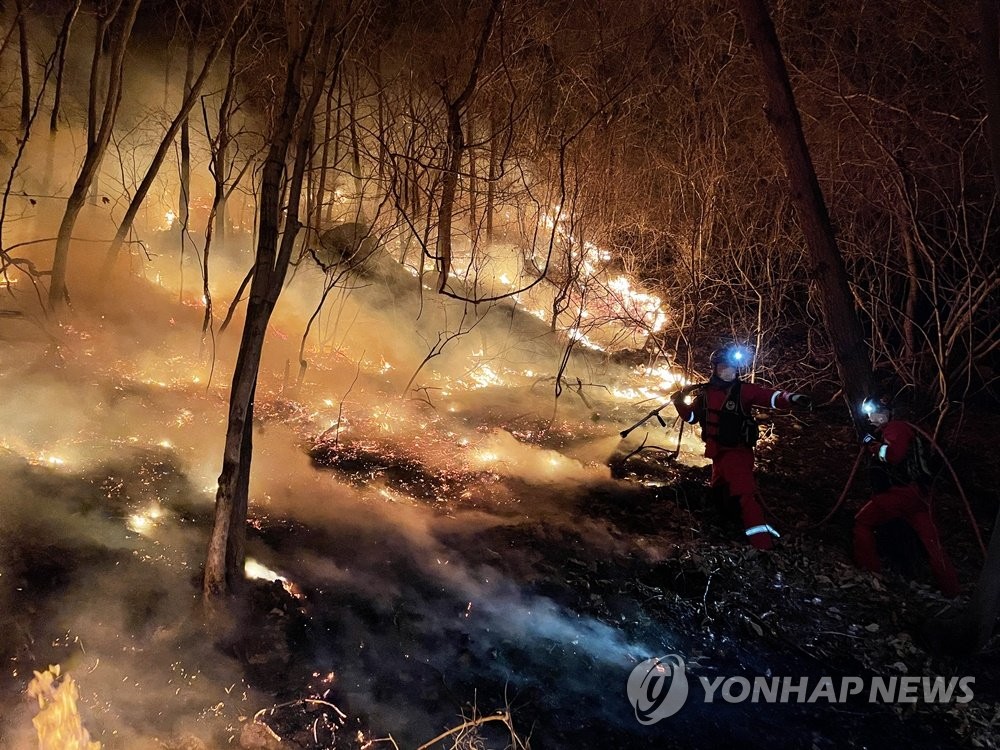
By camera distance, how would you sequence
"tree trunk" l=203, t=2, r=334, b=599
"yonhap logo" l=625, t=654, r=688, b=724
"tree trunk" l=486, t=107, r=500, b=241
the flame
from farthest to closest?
"tree trunk" l=486, t=107, r=500, b=241 → "yonhap logo" l=625, t=654, r=688, b=724 → "tree trunk" l=203, t=2, r=334, b=599 → the flame

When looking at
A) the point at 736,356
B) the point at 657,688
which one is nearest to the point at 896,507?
the point at 736,356

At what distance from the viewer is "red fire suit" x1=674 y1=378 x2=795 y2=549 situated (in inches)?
243

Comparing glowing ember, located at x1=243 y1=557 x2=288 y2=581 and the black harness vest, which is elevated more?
the black harness vest

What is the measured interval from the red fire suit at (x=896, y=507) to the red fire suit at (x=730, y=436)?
87cm

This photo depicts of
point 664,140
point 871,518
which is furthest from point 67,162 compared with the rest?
point 871,518

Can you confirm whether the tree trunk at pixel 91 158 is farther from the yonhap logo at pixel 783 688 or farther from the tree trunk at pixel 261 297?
the yonhap logo at pixel 783 688

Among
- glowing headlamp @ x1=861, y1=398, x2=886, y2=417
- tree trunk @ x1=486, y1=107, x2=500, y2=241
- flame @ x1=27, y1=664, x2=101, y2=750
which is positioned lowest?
flame @ x1=27, y1=664, x2=101, y2=750

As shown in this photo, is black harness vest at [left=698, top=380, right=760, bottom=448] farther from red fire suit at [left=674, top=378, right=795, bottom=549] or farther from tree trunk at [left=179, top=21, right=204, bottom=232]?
tree trunk at [left=179, top=21, right=204, bottom=232]

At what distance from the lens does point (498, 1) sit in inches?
246

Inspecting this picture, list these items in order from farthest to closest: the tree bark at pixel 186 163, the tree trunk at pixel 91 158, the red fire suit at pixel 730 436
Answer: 1. the tree bark at pixel 186 163
2. the tree trunk at pixel 91 158
3. the red fire suit at pixel 730 436

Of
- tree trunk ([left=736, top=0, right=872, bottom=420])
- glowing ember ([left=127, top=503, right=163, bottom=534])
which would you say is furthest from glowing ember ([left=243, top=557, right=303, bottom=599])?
tree trunk ([left=736, top=0, right=872, bottom=420])

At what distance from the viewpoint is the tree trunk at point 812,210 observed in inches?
245

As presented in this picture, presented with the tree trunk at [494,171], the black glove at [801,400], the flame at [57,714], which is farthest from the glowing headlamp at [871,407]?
the tree trunk at [494,171]

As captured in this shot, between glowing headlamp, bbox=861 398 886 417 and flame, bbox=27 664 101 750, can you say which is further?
glowing headlamp, bbox=861 398 886 417
